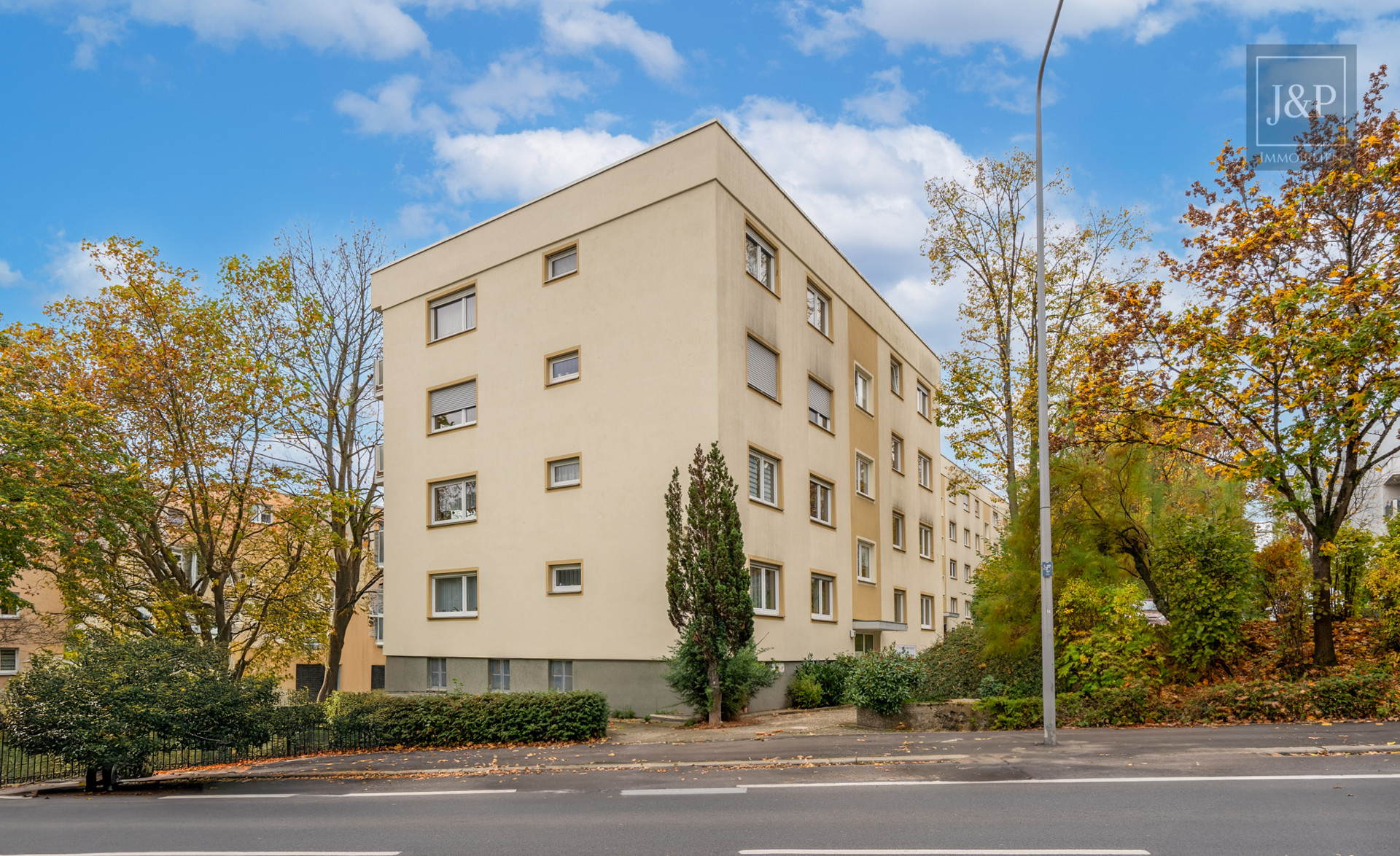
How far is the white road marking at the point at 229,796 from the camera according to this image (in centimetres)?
1227

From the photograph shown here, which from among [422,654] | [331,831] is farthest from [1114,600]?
[422,654]

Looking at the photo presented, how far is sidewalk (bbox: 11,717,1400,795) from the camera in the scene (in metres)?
11.2

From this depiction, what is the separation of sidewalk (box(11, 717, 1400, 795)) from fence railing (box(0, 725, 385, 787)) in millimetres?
290

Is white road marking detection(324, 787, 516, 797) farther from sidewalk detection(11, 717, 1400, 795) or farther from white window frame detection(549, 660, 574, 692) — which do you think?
white window frame detection(549, 660, 574, 692)

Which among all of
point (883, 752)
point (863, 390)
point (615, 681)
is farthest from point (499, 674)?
point (863, 390)

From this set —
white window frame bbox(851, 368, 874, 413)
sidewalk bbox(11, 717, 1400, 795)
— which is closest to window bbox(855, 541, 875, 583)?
white window frame bbox(851, 368, 874, 413)

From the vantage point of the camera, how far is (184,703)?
14.3m

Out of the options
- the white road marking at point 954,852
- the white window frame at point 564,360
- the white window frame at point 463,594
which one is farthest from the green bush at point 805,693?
the white road marking at point 954,852

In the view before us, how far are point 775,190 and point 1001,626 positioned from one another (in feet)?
40.4

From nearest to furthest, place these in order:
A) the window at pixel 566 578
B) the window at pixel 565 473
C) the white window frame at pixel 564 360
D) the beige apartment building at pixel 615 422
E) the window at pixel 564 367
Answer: the beige apartment building at pixel 615 422 < the window at pixel 566 578 < the window at pixel 565 473 < the white window frame at pixel 564 360 < the window at pixel 564 367

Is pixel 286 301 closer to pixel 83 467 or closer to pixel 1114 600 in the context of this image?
pixel 83 467

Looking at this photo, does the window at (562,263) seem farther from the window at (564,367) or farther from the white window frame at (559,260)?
the window at (564,367)

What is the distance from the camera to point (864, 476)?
29.5 meters

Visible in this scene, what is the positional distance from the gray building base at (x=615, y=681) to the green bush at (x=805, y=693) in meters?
0.20
